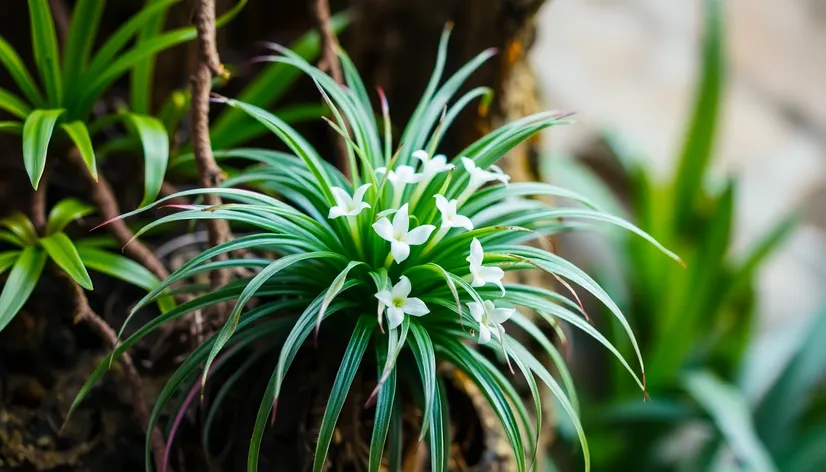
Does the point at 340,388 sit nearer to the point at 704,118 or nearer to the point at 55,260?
the point at 55,260

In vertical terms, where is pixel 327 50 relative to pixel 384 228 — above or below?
above

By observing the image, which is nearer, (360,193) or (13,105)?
(360,193)

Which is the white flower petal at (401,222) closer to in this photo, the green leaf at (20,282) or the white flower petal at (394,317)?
→ the white flower petal at (394,317)

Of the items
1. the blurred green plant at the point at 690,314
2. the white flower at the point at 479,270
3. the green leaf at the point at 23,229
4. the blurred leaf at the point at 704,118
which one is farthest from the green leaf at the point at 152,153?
the blurred leaf at the point at 704,118

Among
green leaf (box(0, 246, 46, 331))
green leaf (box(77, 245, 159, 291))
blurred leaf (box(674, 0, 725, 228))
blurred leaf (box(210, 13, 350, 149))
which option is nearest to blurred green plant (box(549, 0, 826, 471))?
blurred leaf (box(674, 0, 725, 228))

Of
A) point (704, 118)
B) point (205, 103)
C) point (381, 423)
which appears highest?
point (704, 118)

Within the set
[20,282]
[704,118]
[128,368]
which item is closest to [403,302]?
[128,368]

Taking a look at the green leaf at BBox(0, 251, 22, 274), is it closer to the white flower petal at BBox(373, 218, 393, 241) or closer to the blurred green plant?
the white flower petal at BBox(373, 218, 393, 241)
